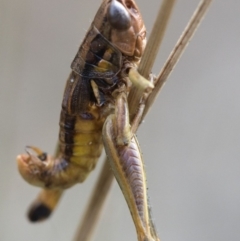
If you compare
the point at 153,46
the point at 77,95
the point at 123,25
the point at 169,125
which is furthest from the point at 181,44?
the point at 169,125

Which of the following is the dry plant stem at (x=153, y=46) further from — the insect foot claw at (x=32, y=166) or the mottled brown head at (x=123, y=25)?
the insect foot claw at (x=32, y=166)

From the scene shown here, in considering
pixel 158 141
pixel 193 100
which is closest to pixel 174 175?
pixel 158 141

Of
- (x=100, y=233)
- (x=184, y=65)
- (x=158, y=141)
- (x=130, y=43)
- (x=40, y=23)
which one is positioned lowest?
(x=100, y=233)

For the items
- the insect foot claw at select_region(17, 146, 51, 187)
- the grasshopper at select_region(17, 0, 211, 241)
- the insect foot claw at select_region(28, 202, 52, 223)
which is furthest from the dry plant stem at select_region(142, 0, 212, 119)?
the insect foot claw at select_region(28, 202, 52, 223)

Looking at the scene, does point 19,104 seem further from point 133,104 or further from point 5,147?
point 133,104

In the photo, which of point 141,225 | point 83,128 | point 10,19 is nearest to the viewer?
point 141,225

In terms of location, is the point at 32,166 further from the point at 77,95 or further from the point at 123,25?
the point at 123,25

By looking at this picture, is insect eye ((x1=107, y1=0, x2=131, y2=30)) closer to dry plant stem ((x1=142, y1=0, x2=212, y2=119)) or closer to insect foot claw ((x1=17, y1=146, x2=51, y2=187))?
dry plant stem ((x1=142, y1=0, x2=212, y2=119))
